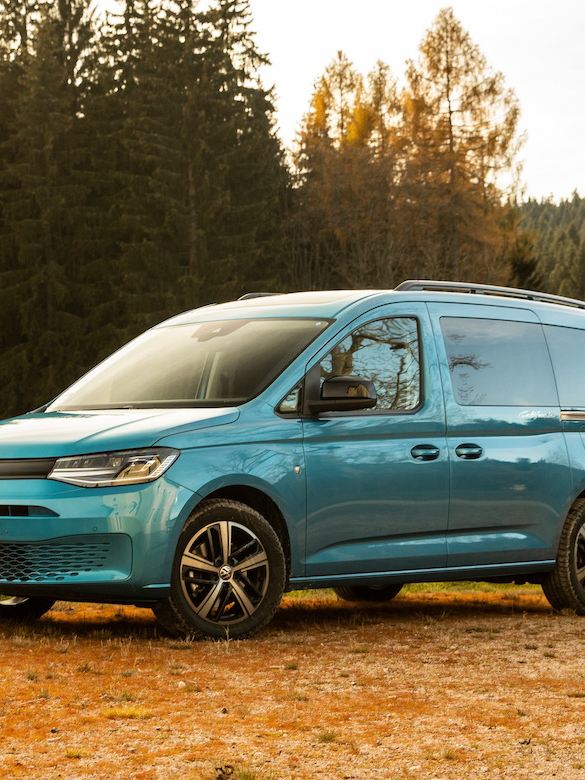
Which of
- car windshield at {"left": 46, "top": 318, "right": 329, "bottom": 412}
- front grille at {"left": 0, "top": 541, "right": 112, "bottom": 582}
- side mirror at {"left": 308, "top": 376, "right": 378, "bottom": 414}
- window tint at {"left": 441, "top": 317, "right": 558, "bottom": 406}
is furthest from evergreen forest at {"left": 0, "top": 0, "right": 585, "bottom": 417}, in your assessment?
front grille at {"left": 0, "top": 541, "right": 112, "bottom": 582}

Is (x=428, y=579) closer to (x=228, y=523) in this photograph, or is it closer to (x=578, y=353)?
(x=228, y=523)

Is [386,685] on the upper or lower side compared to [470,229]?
lower

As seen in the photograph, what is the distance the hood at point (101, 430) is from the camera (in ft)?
23.2

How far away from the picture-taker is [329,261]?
195 ft

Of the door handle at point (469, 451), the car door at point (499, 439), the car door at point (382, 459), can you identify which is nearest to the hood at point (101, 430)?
the car door at point (382, 459)

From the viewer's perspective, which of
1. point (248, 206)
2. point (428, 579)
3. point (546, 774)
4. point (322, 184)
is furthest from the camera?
point (322, 184)

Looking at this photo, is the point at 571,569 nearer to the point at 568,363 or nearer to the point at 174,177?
the point at 568,363

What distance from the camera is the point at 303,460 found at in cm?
767

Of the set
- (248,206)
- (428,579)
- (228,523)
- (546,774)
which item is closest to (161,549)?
(228,523)

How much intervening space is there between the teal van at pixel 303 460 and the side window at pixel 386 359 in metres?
0.01

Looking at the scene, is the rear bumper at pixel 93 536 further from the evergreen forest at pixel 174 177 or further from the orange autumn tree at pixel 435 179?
the orange autumn tree at pixel 435 179

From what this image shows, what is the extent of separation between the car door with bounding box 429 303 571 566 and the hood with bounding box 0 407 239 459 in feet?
5.96

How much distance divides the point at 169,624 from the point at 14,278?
4684 centimetres

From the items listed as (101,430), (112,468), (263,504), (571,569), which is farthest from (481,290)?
(112,468)
